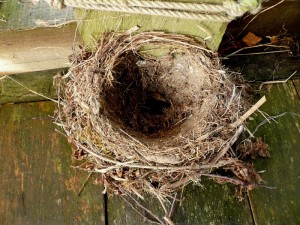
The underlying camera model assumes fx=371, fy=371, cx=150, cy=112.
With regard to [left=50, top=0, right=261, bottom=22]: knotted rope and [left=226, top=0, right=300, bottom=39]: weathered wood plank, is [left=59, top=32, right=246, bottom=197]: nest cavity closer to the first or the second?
[left=50, top=0, right=261, bottom=22]: knotted rope

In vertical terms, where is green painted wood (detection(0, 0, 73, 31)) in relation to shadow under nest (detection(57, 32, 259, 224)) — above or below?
above

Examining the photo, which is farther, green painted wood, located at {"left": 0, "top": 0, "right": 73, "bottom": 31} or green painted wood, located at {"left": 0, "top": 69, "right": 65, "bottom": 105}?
green painted wood, located at {"left": 0, "top": 69, "right": 65, "bottom": 105}

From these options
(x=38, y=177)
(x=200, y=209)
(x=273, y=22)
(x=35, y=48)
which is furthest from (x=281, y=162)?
(x=35, y=48)

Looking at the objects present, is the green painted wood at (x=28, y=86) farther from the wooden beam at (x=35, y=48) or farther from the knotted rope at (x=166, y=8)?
the knotted rope at (x=166, y=8)

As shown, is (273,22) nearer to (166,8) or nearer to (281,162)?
(281,162)

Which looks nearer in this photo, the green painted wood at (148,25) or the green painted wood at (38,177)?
the green painted wood at (148,25)

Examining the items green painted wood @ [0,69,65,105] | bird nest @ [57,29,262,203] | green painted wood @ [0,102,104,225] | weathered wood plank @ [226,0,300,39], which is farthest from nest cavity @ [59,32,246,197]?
weathered wood plank @ [226,0,300,39]

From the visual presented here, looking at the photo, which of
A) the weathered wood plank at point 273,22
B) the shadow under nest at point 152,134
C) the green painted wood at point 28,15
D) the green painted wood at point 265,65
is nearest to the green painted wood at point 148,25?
the shadow under nest at point 152,134
